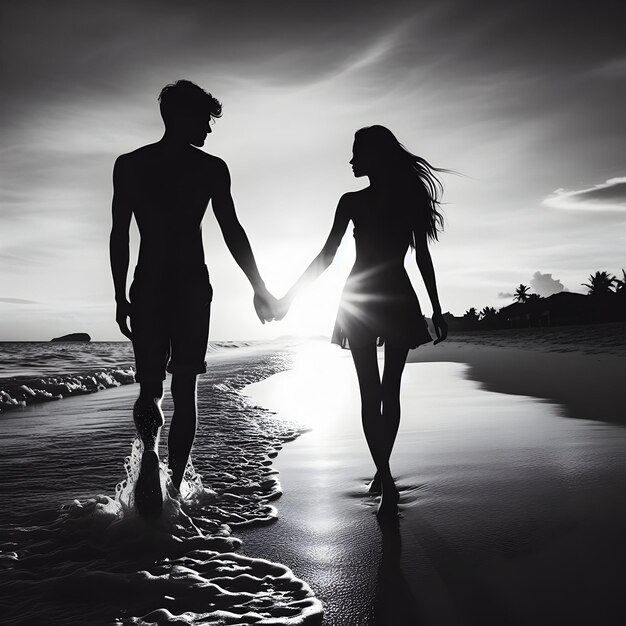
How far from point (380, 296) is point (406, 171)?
0.85m

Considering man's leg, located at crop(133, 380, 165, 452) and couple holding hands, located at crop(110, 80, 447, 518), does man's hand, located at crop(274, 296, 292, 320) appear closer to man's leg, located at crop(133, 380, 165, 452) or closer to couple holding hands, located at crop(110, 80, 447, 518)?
couple holding hands, located at crop(110, 80, 447, 518)

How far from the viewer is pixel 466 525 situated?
2.77 metres

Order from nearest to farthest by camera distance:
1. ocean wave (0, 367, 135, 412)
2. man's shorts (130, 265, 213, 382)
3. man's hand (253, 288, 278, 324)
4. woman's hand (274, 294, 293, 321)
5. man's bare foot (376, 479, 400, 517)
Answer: man's bare foot (376, 479, 400, 517), man's shorts (130, 265, 213, 382), man's hand (253, 288, 278, 324), woman's hand (274, 294, 293, 321), ocean wave (0, 367, 135, 412)

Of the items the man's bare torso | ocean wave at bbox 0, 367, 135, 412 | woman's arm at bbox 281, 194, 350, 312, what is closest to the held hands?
woman's arm at bbox 281, 194, 350, 312

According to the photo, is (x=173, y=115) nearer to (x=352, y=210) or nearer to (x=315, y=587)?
(x=352, y=210)

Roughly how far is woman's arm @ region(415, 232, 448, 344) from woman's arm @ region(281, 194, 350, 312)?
1.67 ft

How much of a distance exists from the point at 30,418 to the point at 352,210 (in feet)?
21.3

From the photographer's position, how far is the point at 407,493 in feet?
11.3

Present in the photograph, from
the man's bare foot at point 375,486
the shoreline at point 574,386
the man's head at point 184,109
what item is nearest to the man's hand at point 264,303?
the man's head at point 184,109

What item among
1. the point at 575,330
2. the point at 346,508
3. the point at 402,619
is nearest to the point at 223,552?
the point at 346,508

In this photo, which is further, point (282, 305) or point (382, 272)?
point (282, 305)

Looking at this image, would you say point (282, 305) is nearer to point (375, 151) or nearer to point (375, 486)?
point (375, 151)

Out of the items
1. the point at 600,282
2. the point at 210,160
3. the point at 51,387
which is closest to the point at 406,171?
the point at 210,160

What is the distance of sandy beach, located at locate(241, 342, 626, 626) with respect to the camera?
1.94 m
